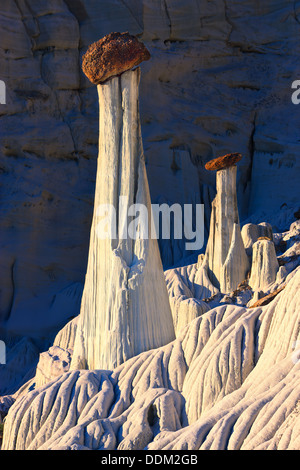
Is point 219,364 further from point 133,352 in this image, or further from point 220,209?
point 220,209

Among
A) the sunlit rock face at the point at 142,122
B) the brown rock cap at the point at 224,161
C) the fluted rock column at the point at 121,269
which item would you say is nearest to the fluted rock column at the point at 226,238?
the brown rock cap at the point at 224,161

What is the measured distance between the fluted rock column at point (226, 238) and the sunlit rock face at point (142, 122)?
652 centimetres

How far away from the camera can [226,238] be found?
18.6 metres

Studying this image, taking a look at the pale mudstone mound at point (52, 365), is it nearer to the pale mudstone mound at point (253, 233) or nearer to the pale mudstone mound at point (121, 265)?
the pale mudstone mound at point (121, 265)

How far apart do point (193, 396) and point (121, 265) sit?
2774 millimetres

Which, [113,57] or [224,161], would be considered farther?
[224,161]

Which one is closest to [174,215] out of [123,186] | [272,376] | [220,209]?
[220,209]

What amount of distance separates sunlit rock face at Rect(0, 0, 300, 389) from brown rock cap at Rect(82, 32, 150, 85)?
13.6 meters

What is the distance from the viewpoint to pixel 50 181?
2509 centimetres

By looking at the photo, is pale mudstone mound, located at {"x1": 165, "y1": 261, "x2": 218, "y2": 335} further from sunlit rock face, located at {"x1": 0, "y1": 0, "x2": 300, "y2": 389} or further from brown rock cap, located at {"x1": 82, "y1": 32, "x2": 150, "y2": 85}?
brown rock cap, located at {"x1": 82, "y1": 32, "x2": 150, "y2": 85}

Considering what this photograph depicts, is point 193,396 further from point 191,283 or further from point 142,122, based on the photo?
point 142,122

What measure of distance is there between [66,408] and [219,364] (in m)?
2.07

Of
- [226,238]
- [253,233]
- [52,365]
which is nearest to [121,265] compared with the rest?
[52,365]

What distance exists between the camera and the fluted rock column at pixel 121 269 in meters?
10.6
